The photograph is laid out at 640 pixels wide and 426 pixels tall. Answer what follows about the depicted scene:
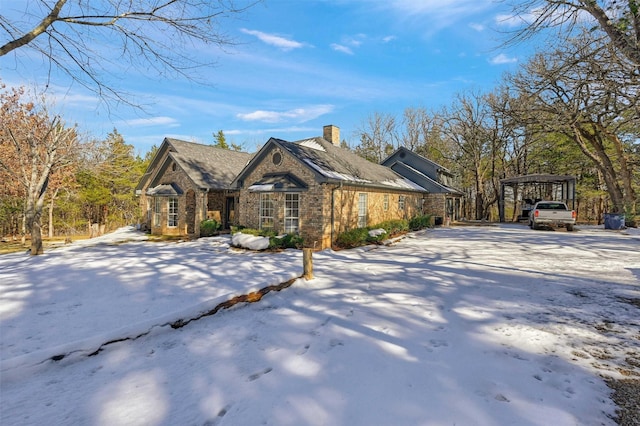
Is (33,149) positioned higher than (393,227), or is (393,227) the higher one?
(33,149)

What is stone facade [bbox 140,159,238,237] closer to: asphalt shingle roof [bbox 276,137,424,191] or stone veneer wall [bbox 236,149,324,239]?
stone veneer wall [bbox 236,149,324,239]

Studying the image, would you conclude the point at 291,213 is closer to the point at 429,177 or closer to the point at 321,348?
the point at 321,348

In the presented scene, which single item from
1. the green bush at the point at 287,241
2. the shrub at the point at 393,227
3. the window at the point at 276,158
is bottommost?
the green bush at the point at 287,241

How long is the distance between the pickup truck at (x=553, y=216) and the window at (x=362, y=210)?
11.0 metres

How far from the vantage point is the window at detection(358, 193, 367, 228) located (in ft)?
51.4

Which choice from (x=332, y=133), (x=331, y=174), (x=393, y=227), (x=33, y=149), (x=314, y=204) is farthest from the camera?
(x=332, y=133)

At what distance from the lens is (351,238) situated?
13234mm

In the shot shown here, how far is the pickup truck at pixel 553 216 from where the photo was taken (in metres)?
17.8

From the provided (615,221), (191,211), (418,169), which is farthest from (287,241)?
(615,221)

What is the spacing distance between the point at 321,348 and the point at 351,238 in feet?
30.3

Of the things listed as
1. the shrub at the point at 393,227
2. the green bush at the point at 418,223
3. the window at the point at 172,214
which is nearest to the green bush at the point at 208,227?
the window at the point at 172,214

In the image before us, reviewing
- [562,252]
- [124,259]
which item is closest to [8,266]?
[124,259]

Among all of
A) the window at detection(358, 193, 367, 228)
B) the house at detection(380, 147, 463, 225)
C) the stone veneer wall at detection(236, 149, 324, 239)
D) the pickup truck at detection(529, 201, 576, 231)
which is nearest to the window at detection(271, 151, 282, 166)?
the stone veneer wall at detection(236, 149, 324, 239)

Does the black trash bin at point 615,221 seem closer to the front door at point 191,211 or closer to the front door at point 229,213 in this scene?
the front door at point 229,213
